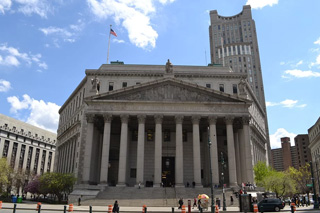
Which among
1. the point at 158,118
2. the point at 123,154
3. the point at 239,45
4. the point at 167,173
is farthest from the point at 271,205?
the point at 239,45

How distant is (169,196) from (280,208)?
586 inches

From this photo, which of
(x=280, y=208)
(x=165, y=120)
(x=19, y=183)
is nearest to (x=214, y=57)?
(x=165, y=120)

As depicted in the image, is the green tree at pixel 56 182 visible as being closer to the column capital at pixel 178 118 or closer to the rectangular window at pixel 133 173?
the rectangular window at pixel 133 173

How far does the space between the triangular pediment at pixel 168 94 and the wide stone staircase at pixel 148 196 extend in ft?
48.8

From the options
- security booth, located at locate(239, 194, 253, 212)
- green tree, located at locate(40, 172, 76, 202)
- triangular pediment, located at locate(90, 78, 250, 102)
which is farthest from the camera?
triangular pediment, located at locate(90, 78, 250, 102)

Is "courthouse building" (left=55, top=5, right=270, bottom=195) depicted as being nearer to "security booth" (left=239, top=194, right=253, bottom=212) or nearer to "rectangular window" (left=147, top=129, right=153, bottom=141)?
"rectangular window" (left=147, top=129, right=153, bottom=141)

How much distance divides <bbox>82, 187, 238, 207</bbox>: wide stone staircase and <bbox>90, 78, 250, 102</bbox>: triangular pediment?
14.9m

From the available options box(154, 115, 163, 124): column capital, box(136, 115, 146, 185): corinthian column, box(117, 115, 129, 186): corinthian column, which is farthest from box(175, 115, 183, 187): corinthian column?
box(117, 115, 129, 186): corinthian column

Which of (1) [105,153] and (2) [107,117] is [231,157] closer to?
(1) [105,153]

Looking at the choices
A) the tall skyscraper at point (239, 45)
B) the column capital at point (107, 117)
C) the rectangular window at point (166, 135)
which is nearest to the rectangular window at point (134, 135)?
the rectangular window at point (166, 135)

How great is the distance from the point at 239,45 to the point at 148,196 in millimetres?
99472

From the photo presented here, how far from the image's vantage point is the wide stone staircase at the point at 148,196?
36.4 meters

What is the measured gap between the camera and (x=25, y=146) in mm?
94062

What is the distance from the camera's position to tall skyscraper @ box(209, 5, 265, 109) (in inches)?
4502
